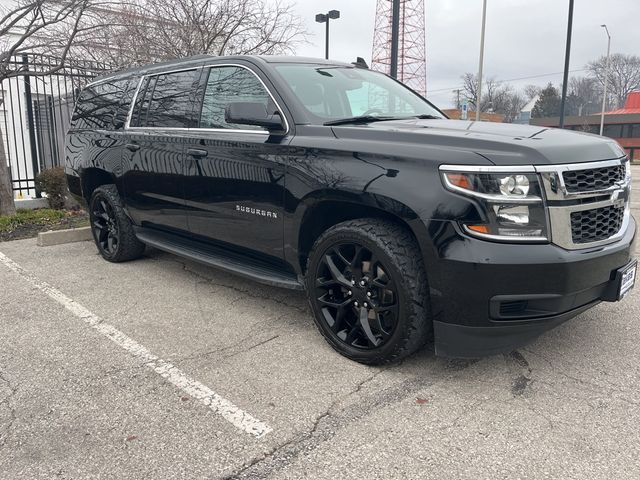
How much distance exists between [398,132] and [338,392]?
153cm

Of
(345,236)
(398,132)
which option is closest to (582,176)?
(398,132)

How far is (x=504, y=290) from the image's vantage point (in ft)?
8.92

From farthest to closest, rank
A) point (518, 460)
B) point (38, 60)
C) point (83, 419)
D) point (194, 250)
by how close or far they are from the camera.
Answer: point (38, 60) → point (194, 250) → point (83, 419) → point (518, 460)

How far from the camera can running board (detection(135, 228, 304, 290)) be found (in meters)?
3.79

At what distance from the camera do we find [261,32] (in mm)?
10688

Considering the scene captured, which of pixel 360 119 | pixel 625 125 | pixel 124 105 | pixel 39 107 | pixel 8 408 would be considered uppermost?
pixel 625 125

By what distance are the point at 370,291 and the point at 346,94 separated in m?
1.66

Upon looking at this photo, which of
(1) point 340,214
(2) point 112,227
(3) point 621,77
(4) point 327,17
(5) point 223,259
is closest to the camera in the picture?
(1) point 340,214

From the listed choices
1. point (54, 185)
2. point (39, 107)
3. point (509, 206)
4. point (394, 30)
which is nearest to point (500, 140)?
point (509, 206)

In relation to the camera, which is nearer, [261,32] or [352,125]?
[352,125]

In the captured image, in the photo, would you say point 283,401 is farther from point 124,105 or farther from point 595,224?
point 124,105

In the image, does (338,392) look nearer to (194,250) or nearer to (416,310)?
(416,310)

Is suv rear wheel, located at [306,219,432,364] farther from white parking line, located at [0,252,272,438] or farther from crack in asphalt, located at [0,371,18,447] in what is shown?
crack in asphalt, located at [0,371,18,447]

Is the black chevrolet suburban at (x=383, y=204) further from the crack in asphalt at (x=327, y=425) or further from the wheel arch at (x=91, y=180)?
the wheel arch at (x=91, y=180)
